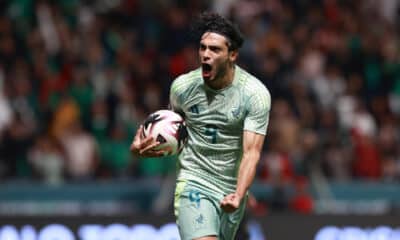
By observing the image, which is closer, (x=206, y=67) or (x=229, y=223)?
(x=206, y=67)

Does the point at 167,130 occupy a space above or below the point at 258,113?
below

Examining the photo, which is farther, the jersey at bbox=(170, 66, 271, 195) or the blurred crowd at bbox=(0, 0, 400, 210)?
the blurred crowd at bbox=(0, 0, 400, 210)

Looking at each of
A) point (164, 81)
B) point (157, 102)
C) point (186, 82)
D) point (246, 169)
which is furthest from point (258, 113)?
point (164, 81)

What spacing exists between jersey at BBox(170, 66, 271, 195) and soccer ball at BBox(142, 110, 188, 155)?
0.09 metres

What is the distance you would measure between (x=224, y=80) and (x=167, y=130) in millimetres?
535

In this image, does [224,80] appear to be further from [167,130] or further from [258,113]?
[167,130]

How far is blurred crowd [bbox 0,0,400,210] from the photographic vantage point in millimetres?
15477

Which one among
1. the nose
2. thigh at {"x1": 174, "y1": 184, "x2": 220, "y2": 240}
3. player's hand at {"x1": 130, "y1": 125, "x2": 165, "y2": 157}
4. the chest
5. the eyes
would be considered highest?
the eyes

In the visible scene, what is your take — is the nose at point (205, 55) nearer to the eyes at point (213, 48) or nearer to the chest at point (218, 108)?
the eyes at point (213, 48)

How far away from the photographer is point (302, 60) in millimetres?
17062

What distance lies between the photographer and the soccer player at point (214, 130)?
854cm

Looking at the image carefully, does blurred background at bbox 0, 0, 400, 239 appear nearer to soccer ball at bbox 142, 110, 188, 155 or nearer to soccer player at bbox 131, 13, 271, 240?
soccer player at bbox 131, 13, 271, 240

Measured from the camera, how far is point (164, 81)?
1625 centimetres

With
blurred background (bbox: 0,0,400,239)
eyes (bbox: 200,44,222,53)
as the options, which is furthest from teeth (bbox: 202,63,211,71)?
blurred background (bbox: 0,0,400,239)
